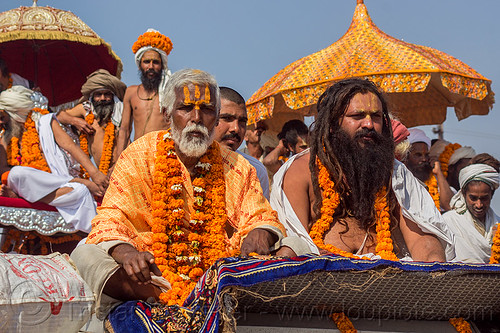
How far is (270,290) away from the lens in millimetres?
2693

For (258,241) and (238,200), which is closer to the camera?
(258,241)

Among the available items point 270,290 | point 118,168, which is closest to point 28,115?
point 118,168

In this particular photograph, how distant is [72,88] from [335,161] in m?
6.29

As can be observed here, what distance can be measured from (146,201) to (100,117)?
4.26 m

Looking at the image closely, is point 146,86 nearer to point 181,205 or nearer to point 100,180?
point 100,180

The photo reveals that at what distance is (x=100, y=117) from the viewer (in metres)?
7.53

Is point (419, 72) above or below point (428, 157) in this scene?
above

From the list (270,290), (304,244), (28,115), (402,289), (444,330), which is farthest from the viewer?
(28,115)

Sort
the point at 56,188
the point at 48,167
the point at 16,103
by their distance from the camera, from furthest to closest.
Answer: the point at 16,103
the point at 48,167
the point at 56,188

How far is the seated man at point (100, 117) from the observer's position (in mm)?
7337

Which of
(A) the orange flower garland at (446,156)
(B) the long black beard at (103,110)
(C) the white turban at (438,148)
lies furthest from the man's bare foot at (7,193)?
(A) the orange flower garland at (446,156)

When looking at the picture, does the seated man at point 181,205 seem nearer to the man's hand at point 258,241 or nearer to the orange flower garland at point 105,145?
the man's hand at point 258,241

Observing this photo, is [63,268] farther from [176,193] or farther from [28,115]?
[28,115]

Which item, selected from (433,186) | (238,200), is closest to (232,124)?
(238,200)
